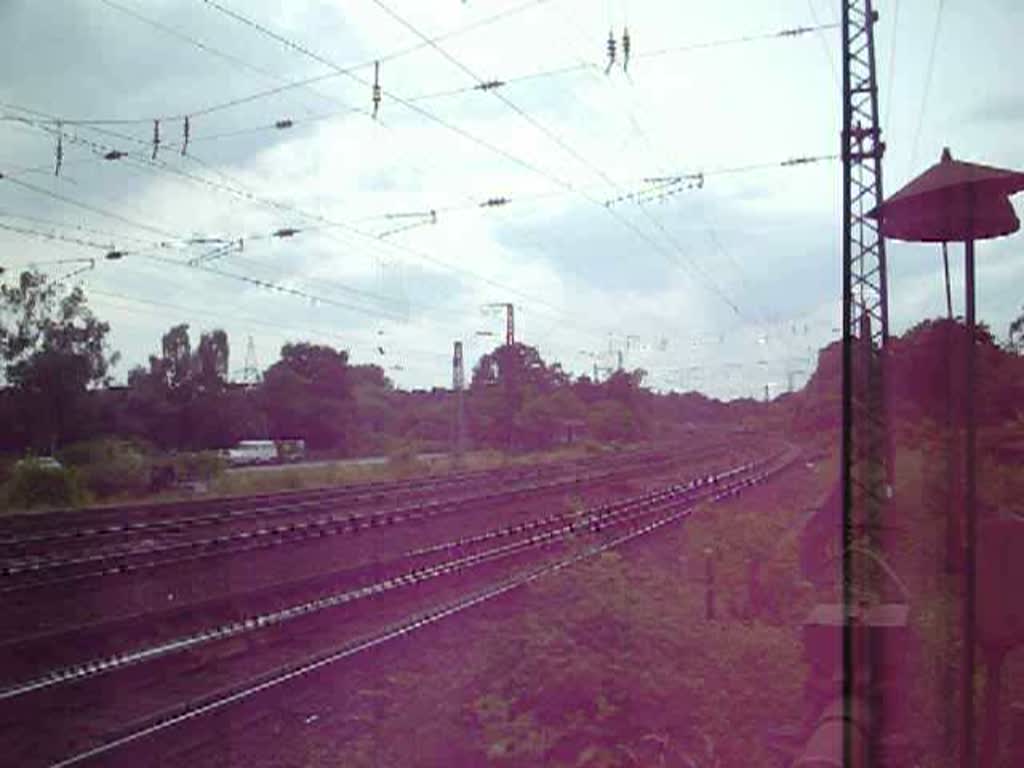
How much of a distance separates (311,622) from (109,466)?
29.2 meters

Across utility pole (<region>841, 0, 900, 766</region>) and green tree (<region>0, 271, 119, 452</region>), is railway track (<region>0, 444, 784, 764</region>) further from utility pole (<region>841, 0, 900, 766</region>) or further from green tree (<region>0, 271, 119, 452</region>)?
green tree (<region>0, 271, 119, 452</region>)

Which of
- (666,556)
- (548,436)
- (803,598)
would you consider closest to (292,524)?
(666,556)

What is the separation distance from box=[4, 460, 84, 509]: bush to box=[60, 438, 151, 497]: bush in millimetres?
5246

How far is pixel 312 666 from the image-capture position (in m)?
9.62

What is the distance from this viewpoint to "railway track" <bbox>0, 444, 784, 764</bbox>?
29.2ft

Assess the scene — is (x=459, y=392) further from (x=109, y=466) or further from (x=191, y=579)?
(x=191, y=579)

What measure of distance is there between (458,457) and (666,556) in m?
31.7

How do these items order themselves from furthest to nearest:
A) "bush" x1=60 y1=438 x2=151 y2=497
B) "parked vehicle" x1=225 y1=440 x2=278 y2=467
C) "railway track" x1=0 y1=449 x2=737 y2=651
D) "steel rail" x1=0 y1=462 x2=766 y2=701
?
1. "parked vehicle" x1=225 y1=440 x2=278 y2=467
2. "bush" x1=60 y1=438 x2=151 y2=497
3. "railway track" x1=0 y1=449 x2=737 y2=651
4. "steel rail" x1=0 y1=462 x2=766 y2=701

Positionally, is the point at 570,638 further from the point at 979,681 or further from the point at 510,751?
the point at 979,681

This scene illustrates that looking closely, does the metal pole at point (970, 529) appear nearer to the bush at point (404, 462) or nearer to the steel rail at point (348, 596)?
the steel rail at point (348, 596)

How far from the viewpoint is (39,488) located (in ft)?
101

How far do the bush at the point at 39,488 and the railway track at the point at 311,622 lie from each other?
1713cm

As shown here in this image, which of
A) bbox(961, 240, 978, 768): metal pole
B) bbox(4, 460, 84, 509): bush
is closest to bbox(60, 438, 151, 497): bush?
bbox(4, 460, 84, 509): bush

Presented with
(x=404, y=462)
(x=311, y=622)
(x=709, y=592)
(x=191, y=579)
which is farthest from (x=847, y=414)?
(x=404, y=462)
